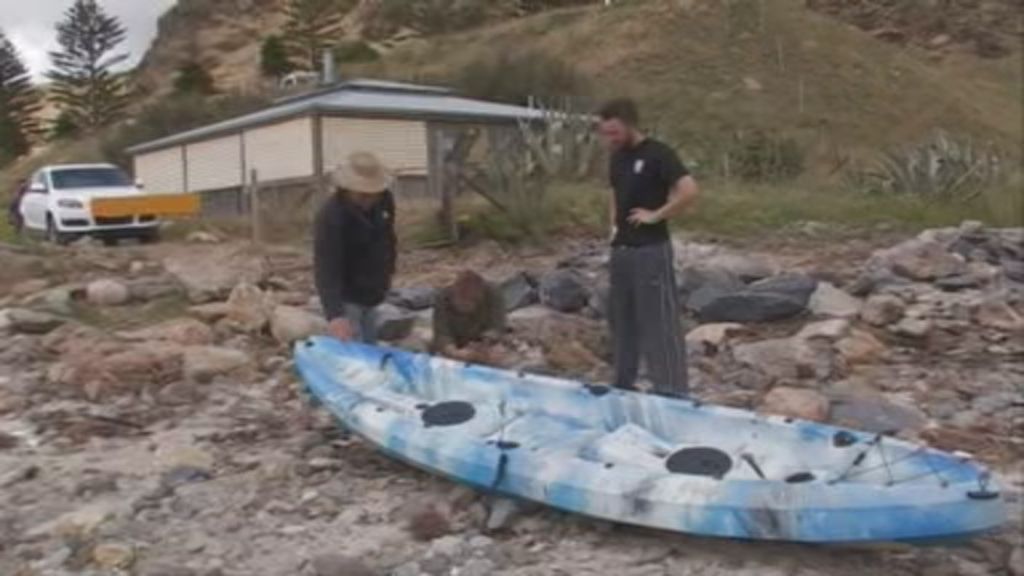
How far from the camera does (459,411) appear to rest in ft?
20.9

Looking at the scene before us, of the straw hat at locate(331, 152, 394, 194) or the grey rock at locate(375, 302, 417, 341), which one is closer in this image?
the straw hat at locate(331, 152, 394, 194)

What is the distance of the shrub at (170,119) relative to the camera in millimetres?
40062

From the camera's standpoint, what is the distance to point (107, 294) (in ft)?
37.8

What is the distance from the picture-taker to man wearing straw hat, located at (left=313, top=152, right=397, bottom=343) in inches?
268

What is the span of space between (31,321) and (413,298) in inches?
111

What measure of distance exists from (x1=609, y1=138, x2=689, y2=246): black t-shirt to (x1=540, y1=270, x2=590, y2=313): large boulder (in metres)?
3.86

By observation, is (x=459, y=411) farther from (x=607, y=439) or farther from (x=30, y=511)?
(x=30, y=511)

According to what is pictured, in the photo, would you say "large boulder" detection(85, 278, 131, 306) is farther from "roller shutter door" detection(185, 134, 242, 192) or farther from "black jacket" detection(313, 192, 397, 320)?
"roller shutter door" detection(185, 134, 242, 192)

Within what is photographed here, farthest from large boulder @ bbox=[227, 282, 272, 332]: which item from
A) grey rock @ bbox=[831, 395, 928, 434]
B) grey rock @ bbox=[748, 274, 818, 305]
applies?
grey rock @ bbox=[831, 395, 928, 434]

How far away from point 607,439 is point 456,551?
0.88m

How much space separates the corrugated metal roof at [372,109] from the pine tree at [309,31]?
31.1 metres

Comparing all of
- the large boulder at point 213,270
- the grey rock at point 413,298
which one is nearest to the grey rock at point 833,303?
the grey rock at point 413,298

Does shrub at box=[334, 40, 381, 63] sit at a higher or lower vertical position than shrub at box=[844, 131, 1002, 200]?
higher

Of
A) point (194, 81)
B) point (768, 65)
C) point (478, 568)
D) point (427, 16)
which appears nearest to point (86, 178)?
point (478, 568)
